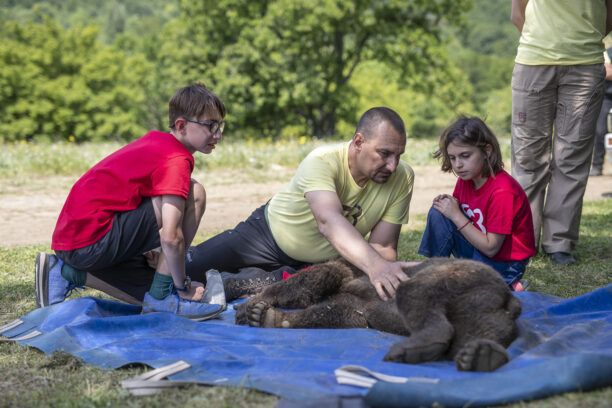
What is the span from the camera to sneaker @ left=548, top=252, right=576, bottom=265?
6633 millimetres

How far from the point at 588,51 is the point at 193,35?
31511 mm

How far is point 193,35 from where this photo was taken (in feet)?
118

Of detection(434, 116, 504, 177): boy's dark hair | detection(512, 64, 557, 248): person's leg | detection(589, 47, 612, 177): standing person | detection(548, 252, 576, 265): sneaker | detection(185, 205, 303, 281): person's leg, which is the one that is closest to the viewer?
detection(434, 116, 504, 177): boy's dark hair

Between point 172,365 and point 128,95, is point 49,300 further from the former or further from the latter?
point 128,95

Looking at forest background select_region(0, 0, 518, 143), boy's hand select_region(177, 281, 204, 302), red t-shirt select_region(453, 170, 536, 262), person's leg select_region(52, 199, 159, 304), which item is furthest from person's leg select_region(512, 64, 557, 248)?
forest background select_region(0, 0, 518, 143)

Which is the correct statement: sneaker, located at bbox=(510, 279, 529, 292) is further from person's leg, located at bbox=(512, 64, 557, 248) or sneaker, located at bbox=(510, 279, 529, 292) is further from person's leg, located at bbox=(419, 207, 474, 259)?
person's leg, located at bbox=(512, 64, 557, 248)

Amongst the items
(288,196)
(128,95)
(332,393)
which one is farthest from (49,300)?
(128,95)

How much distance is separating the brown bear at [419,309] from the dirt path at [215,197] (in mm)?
4390

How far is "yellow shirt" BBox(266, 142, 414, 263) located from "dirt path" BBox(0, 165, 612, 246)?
3528mm

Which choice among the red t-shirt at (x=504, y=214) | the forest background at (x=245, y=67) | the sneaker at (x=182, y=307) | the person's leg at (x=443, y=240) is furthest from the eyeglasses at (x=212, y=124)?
the forest background at (x=245, y=67)

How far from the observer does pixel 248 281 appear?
550 cm

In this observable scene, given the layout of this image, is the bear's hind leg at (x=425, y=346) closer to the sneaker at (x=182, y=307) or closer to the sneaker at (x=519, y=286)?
the sneaker at (x=182, y=307)

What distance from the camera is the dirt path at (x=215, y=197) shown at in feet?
30.1

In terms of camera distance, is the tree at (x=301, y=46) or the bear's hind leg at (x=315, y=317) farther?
the tree at (x=301, y=46)
